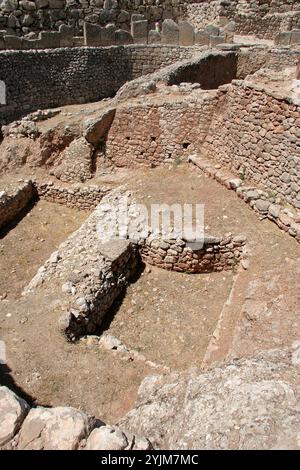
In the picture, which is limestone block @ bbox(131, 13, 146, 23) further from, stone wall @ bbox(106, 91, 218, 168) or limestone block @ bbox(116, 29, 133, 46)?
stone wall @ bbox(106, 91, 218, 168)

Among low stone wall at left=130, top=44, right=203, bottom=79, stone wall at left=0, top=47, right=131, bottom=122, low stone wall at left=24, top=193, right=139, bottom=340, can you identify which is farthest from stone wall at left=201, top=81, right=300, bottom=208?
low stone wall at left=130, top=44, right=203, bottom=79

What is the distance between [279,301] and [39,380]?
135 inches

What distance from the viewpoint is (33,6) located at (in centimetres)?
1329

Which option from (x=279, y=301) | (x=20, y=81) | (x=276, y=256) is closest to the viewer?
(x=279, y=301)

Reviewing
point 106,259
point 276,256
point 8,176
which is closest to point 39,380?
point 106,259

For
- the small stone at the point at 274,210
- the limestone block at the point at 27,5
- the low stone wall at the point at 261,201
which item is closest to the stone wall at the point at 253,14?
the limestone block at the point at 27,5

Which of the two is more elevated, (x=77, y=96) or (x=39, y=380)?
(x=77, y=96)

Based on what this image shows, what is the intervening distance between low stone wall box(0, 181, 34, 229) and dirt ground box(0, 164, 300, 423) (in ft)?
2.88

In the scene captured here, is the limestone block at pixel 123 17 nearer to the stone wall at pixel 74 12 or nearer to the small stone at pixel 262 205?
the stone wall at pixel 74 12

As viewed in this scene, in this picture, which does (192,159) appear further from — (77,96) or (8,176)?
(77,96)

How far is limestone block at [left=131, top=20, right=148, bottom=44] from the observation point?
47.6 feet

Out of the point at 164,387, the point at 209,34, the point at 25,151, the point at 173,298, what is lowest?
the point at 173,298

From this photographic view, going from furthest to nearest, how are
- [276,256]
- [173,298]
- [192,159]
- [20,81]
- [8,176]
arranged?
[20,81] → [8,176] → [192,159] → [173,298] → [276,256]

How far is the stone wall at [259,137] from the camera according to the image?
6.61m
